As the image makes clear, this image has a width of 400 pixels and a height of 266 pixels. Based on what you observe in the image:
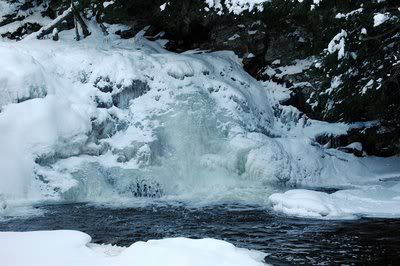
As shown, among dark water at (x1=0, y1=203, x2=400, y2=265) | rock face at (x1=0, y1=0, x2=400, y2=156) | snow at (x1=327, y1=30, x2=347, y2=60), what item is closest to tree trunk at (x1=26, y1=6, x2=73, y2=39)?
rock face at (x1=0, y1=0, x2=400, y2=156)

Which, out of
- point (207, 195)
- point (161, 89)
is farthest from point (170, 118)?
point (207, 195)

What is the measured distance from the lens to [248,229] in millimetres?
7652

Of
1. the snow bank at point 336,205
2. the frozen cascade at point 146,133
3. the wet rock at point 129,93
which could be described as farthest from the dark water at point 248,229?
the wet rock at point 129,93

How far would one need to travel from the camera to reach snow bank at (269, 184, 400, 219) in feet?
28.4

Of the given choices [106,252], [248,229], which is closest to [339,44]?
[248,229]

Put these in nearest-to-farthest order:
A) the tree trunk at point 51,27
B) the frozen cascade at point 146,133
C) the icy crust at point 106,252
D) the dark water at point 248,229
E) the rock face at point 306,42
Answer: the icy crust at point 106,252
the dark water at point 248,229
the rock face at point 306,42
the frozen cascade at point 146,133
the tree trunk at point 51,27

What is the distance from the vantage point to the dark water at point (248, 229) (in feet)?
20.0

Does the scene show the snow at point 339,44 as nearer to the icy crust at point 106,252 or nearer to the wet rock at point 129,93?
the icy crust at point 106,252

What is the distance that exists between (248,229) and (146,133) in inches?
210

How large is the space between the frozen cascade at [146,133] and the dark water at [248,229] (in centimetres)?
149

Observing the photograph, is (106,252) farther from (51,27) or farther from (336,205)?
(51,27)

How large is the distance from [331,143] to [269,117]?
2278mm

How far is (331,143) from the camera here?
48.8 feet

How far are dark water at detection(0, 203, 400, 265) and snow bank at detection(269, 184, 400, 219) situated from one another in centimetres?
45
